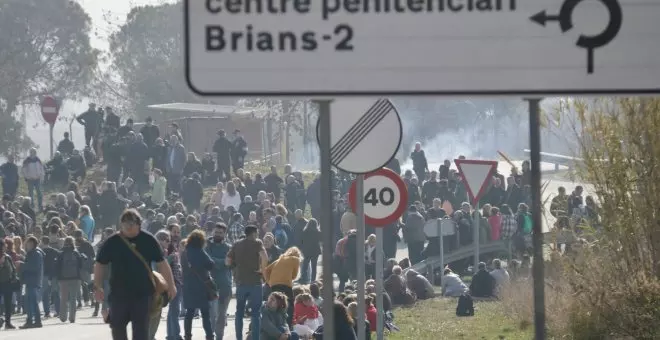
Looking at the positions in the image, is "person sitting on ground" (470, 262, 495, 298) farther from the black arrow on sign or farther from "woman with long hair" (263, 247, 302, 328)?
the black arrow on sign

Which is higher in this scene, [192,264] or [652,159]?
[652,159]

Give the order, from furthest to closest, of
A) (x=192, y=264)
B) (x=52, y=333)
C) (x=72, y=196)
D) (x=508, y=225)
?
(x=72, y=196)
(x=508, y=225)
(x=52, y=333)
(x=192, y=264)

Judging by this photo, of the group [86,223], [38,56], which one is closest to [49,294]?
[86,223]

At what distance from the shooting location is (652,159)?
13.4 m

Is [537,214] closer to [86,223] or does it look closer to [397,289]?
[397,289]

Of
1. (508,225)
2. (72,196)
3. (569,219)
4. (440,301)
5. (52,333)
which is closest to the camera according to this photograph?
(569,219)

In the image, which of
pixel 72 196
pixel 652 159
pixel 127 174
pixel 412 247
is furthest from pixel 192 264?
pixel 127 174

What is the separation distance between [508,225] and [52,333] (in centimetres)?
1041

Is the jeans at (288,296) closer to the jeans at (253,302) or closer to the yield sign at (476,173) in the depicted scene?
the jeans at (253,302)

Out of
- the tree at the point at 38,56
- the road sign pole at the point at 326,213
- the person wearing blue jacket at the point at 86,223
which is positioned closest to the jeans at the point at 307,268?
the person wearing blue jacket at the point at 86,223

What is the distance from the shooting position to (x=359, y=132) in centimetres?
1154

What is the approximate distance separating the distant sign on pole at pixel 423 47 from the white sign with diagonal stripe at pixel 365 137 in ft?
19.7

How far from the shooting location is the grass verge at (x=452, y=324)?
18.0 meters

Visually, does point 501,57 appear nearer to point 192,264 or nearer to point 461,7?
point 461,7
